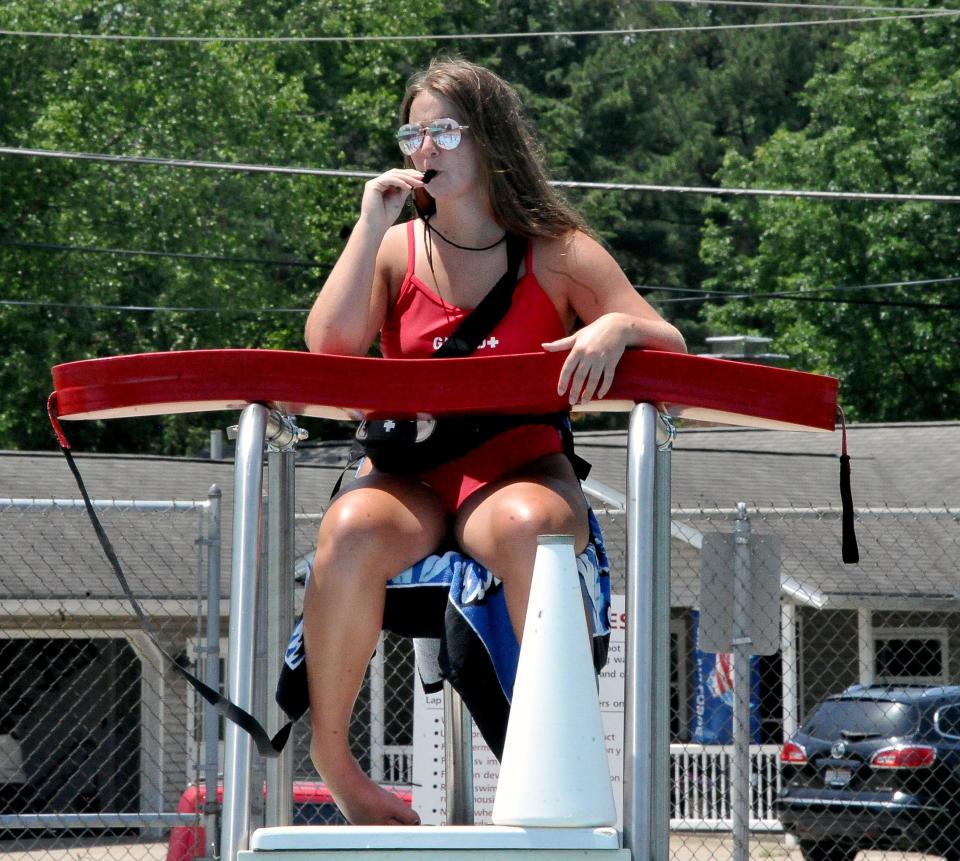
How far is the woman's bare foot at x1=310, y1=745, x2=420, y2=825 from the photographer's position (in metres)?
2.53

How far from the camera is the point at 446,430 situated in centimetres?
260

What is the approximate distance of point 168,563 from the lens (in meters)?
13.6

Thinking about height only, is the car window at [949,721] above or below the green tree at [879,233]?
below

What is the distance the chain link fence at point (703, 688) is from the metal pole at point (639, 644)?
412cm

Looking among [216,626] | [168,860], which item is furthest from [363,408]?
[168,860]

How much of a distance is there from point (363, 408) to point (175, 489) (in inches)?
515

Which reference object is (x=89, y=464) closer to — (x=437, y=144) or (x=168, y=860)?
(x=168, y=860)

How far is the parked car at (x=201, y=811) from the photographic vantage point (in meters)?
6.80

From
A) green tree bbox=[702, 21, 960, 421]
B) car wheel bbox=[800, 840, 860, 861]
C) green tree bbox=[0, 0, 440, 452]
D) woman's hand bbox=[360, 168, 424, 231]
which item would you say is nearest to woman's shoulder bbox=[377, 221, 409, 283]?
woman's hand bbox=[360, 168, 424, 231]

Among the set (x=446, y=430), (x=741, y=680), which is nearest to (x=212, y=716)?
(x=741, y=680)

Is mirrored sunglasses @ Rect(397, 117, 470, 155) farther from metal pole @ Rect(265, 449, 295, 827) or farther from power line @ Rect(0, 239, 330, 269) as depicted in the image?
power line @ Rect(0, 239, 330, 269)

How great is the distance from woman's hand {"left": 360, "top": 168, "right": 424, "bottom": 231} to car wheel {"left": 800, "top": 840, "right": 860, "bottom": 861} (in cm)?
879

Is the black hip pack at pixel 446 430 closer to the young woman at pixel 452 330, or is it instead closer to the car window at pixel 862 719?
the young woman at pixel 452 330

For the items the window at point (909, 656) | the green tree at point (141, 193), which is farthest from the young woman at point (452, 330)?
the green tree at point (141, 193)
